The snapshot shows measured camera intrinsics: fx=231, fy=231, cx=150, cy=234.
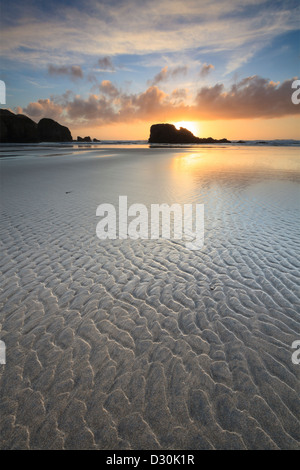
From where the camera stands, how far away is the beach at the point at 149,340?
87.4 inches

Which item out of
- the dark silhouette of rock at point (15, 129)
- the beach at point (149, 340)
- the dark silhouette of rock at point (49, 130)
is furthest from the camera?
the dark silhouette of rock at point (49, 130)

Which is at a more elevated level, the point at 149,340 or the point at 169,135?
the point at 169,135

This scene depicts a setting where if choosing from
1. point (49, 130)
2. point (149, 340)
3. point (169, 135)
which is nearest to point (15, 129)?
point (49, 130)

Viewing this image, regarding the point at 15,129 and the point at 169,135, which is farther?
the point at 169,135

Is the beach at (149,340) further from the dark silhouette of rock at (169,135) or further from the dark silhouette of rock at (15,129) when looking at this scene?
the dark silhouette of rock at (169,135)

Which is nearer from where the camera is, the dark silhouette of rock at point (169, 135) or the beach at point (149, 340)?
the beach at point (149, 340)

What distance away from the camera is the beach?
2.22 m

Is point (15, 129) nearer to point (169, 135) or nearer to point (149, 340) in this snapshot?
point (169, 135)

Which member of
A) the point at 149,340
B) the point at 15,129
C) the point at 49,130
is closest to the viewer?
the point at 149,340

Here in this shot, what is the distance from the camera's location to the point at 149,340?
3.21 metres

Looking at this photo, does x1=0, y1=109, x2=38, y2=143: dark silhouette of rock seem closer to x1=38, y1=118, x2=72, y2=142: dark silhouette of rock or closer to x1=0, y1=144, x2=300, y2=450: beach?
x1=38, y1=118, x2=72, y2=142: dark silhouette of rock

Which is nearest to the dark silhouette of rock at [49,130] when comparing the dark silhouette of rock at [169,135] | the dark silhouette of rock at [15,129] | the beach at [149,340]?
the dark silhouette of rock at [15,129]

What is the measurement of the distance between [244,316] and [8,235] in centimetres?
640

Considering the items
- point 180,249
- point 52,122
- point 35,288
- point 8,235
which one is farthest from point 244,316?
point 52,122
